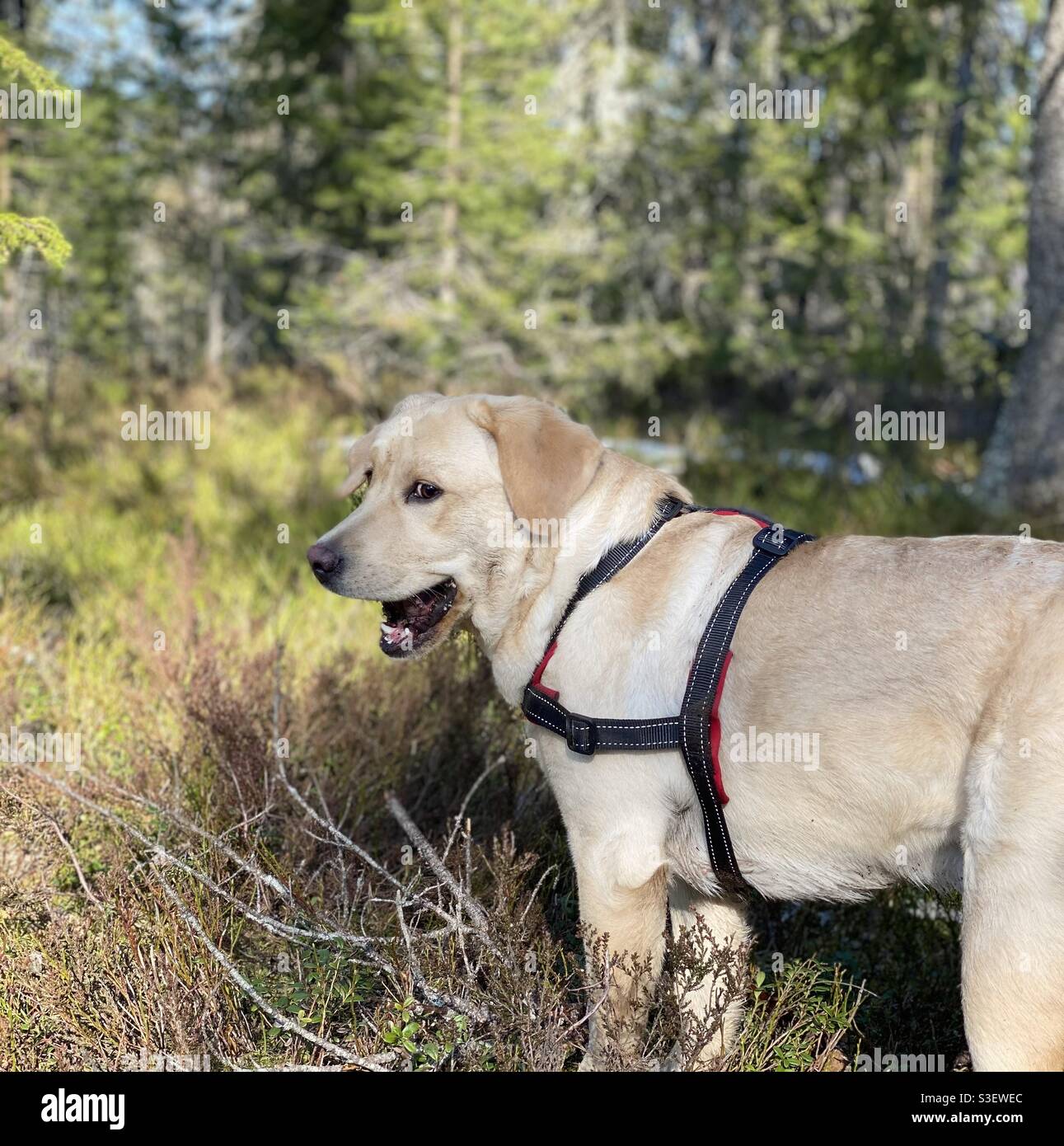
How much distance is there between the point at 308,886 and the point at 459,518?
4.01ft

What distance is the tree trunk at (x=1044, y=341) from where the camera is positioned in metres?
7.97

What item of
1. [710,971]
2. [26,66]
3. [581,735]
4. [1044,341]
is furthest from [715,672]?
[1044,341]

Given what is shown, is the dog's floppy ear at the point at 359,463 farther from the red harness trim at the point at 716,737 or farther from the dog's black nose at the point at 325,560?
the red harness trim at the point at 716,737

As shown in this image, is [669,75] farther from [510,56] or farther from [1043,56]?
[1043,56]

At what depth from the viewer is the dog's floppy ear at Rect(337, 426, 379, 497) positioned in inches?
130

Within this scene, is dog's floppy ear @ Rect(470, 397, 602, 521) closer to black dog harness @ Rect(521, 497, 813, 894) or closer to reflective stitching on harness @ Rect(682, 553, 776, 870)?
black dog harness @ Rect(521, 497, 813, 894)

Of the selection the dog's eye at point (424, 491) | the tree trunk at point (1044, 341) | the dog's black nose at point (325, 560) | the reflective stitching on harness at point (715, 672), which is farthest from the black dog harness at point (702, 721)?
the tree trunk at point (1044, 341)

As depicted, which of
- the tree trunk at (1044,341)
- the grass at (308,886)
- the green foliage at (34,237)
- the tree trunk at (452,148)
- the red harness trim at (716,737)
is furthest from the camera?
the tree trunk at (452,148)

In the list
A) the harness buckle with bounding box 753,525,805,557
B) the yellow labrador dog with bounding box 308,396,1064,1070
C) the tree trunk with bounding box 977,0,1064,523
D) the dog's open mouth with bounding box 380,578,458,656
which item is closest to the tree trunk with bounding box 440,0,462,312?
the tree trunk with bounding box 977,0,1064,523

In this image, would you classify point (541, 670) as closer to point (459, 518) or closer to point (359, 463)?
point (459, 518)

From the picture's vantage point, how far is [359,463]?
3.36 m

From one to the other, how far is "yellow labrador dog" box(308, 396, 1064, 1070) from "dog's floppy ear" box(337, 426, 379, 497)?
0.02m
